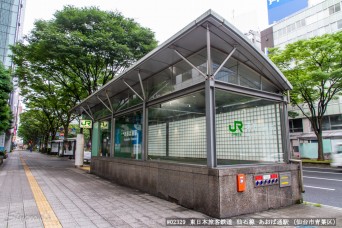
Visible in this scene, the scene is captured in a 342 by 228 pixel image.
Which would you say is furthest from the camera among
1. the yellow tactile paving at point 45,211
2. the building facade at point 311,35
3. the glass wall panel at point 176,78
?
the building facade at point 311,35

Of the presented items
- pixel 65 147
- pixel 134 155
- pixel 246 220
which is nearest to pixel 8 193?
pixel 134 155

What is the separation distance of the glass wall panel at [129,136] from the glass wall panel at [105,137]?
882 mm

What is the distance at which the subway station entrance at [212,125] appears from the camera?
5.09 metres

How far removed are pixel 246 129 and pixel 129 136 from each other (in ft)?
14.9

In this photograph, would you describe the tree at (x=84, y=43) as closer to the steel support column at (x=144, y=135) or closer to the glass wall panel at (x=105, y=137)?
the glass wall panel at (x=105, y=137)

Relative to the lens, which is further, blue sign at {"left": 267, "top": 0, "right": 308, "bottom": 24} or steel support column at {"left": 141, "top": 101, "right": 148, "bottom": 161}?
blue sign at {"left": 267, "top": 0, "right": 308, "bottom": 24}

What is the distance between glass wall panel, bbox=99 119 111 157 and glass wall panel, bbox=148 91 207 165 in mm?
3838

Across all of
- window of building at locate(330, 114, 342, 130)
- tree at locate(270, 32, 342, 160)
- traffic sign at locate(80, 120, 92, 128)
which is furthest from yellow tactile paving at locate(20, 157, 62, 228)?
window of building at locate(330, 114, 342, 130)

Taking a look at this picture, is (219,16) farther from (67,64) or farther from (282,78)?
(67,64)

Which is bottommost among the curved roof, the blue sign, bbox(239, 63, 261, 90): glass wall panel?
bbox(239, 63, 261, 90): glass wall panel

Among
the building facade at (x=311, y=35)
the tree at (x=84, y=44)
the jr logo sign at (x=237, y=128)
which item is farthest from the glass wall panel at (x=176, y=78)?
the building facade at (x=311, y=35)

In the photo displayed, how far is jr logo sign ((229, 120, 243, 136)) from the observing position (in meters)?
6.01

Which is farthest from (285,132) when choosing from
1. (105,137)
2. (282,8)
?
(282,8)

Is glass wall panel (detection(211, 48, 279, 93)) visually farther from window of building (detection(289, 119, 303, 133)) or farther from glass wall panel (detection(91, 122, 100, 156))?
window of building (detection(289, 119, 303, 133))
